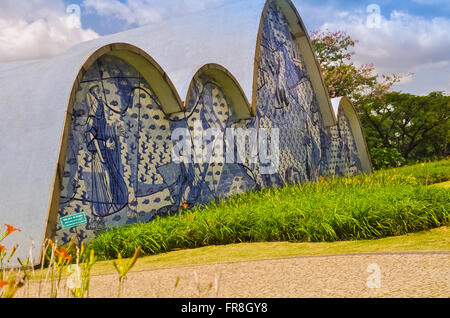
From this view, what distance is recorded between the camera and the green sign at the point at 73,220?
19.5 ft

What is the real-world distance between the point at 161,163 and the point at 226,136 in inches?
92.8

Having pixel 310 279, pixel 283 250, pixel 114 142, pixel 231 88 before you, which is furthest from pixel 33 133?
pixel 231 88

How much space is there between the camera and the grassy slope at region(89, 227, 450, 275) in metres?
4.47

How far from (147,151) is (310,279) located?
463 cm

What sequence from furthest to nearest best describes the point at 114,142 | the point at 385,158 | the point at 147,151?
the point at 385,158, the point at 147,151, the point at 114,142

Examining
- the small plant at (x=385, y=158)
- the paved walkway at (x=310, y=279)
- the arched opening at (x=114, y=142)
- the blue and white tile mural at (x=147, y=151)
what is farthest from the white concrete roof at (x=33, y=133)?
the small plant at (x=385, y=158)

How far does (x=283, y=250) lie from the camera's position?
194 inches

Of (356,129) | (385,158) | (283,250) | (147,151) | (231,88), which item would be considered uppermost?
(356,129)

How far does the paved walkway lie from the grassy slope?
425 mm

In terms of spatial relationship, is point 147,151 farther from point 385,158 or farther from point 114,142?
point 385,158

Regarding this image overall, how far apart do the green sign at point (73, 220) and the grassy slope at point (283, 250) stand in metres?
1.01

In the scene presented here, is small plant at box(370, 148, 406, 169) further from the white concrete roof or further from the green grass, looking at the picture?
the green grass

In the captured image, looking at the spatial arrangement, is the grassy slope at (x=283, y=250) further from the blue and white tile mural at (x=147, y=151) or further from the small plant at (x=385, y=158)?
the small plant at (x=385, y=158)
